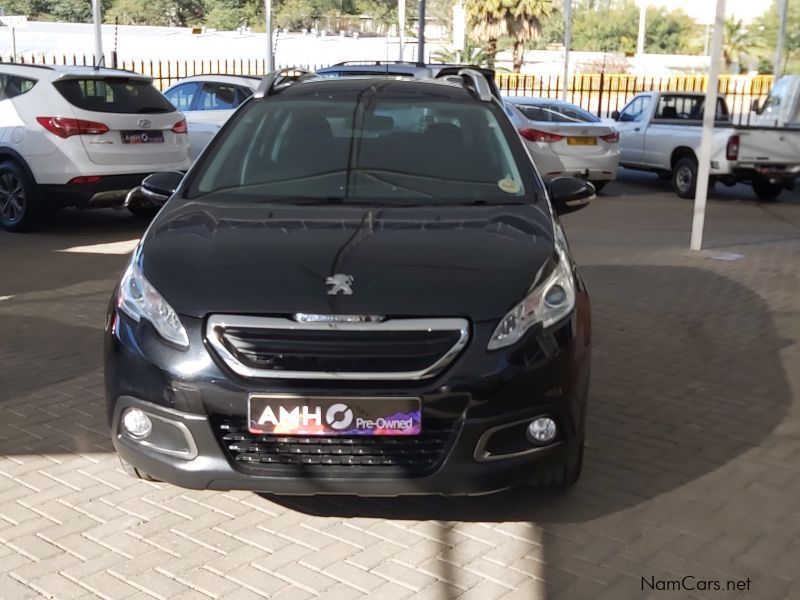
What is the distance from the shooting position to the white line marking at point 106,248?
10.0 meters

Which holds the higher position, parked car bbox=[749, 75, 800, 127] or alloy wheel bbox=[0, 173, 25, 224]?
parked car bbox=[749, 75, 800, 127]

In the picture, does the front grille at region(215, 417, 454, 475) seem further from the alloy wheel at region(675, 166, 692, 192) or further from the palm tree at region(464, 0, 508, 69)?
the palm tree at region(464, 0, 508, 69)

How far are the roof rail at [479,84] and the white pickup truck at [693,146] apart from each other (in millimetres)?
8872

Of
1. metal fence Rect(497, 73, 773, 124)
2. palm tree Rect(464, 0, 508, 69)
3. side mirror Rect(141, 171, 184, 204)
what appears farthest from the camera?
palm tree Rect(464, 0, 508, 69)

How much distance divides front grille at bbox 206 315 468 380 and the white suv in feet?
24.6

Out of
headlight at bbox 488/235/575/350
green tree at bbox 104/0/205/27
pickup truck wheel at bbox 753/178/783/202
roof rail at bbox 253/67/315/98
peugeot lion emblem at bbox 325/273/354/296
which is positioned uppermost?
green tree at bbox 104/0/205/27

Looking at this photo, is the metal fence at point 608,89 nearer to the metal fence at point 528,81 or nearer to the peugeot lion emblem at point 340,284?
the metal fence at point 528,81

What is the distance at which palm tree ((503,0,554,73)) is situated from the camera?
42531mm

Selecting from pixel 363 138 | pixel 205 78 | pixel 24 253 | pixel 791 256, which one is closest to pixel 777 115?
pixel 791 256

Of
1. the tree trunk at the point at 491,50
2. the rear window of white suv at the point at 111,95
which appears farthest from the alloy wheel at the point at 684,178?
the tree trunk at the point at 491,50

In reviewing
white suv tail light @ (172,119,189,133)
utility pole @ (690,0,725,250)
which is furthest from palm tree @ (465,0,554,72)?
utility pole @ (690,0,725,250)

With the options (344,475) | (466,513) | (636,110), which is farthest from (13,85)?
(636,110)

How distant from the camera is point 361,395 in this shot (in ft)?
11.4

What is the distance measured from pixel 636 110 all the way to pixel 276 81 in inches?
510
